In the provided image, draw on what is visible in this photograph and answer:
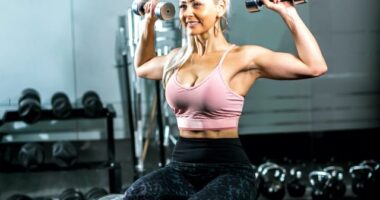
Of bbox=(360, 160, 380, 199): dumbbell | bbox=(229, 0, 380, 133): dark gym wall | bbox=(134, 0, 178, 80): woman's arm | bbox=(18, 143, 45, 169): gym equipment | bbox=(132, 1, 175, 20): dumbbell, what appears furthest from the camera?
bbox=(229, 0, 380, 133): dark gym wall

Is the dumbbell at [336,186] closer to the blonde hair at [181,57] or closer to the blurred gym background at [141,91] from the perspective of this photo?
the blurred gym background at [141,91]

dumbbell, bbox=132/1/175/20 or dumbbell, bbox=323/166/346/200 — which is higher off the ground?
dumbbell, bbox=132/1/175/20

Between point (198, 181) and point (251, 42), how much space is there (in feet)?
7.51

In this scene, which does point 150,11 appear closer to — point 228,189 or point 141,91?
point 228,189

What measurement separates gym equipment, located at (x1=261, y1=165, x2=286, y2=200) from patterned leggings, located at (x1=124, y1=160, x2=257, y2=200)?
1785mm

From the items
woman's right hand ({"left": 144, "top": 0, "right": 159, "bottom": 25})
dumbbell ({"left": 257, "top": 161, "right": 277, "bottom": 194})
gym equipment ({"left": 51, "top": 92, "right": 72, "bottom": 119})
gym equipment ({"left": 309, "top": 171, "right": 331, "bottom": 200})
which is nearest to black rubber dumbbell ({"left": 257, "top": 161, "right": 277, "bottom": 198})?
dumbbell ({"left": 257, "top": 161, "right": 277, "bottom": 194})

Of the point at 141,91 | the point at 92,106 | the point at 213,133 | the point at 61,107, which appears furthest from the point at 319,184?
the point at 213,133

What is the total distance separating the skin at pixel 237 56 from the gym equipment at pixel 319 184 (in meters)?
1.86

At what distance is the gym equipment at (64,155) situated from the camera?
3.55 m

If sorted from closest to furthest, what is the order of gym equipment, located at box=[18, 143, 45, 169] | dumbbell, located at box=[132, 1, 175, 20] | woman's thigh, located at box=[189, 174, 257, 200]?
woman's thigh, located at box=[189, 174, 257, 200] < dumbbell, located at box=[132, 1, 175, 20] < gym equipment, located at box=[18, 143, 45, 169]

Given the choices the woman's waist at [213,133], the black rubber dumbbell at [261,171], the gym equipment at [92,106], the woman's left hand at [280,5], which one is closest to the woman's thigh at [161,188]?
the woman's waist at [213,133]

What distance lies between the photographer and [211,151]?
182 cm

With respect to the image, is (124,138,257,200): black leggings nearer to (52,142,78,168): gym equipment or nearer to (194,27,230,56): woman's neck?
(194,27,230,56): woman's neck

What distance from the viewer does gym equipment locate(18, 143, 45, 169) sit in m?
3.50
